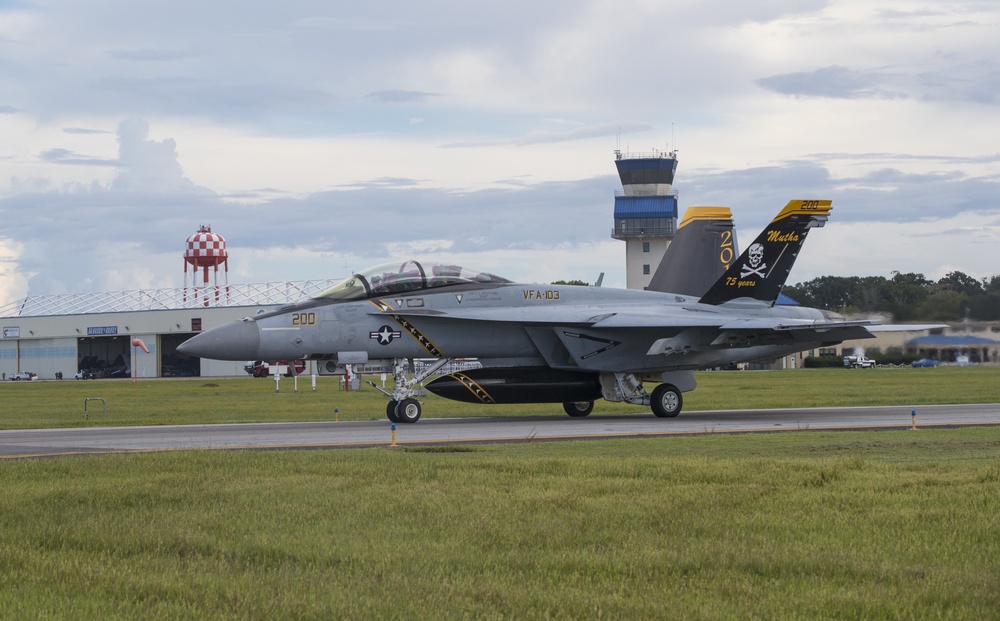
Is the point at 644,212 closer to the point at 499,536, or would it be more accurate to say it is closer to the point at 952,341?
the point at 952,341

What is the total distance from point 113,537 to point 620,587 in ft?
12.5

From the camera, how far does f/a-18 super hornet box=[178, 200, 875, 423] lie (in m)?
21.4

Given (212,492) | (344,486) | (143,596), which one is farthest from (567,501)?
(143,596)

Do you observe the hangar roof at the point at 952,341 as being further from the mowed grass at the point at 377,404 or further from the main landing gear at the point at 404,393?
the main landing gear at the point at 404,393

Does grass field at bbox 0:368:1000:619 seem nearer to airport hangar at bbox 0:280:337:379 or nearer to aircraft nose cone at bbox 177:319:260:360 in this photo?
aircraft nose cone at bbox 177:319:260:360

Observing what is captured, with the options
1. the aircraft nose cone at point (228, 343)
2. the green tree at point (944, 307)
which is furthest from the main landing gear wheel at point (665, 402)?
the aircraft nose cone at point (228, 343)

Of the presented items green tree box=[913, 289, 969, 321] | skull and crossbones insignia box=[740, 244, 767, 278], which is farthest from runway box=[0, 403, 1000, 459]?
skull and crossbones insignia box=[740, 244, 767, 278]

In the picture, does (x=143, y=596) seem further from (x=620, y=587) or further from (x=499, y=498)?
(x=499, y=498)

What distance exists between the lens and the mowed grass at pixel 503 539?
5.84m

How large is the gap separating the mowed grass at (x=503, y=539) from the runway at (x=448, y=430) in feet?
15.3

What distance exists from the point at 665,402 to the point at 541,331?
323cm

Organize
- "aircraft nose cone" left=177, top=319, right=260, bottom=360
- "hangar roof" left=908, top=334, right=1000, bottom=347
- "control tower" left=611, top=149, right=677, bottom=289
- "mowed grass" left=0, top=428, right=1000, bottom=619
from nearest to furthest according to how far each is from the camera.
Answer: "mowed grass" left=0, top=428, right=1000, bottom=619
"aircraft nose cone" left=177, top=319, right=260, bottom=360
"hangar roof" left=908, top=334, right=1000, bottom=347
"control tower" left=611, top=149, right=677, bottom=289

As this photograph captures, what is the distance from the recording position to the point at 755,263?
24.6 metres

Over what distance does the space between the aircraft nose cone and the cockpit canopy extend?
5.98 ft
